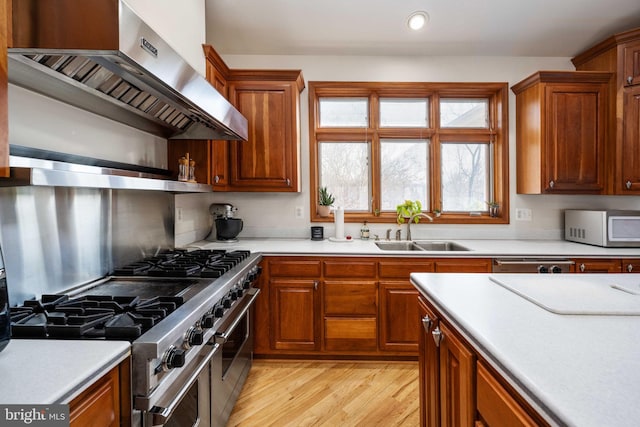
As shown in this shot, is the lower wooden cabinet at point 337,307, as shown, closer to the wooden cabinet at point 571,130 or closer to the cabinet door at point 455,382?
the cabinet door at point 455,382

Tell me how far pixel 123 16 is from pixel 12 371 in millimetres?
939

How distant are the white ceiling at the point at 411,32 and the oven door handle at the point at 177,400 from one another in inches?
105

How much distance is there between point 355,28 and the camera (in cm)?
294

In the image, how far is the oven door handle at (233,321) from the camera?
1531 millimetres

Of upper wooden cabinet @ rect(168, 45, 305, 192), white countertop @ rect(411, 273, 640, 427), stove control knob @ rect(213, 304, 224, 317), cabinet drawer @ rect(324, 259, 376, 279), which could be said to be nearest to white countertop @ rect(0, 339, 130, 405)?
stove control knob @ rect(213, 304, 224, 317)

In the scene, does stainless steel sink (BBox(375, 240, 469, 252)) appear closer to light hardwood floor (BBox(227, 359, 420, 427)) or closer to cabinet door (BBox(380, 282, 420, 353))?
cabinet door (BBox(380, 282, 420, 353))

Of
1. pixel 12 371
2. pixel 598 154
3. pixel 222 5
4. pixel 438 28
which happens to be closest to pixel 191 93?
pixel 12 371

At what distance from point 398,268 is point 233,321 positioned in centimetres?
132

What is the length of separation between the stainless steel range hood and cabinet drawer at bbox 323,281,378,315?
1.35 meters

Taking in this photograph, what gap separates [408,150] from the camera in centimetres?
333

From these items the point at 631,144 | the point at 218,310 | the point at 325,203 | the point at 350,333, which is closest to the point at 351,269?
the point at 350,333

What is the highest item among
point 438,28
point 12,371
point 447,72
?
point 438,28

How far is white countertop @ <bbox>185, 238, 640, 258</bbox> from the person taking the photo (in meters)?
2.47

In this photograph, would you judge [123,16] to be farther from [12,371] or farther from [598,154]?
[598,154]
